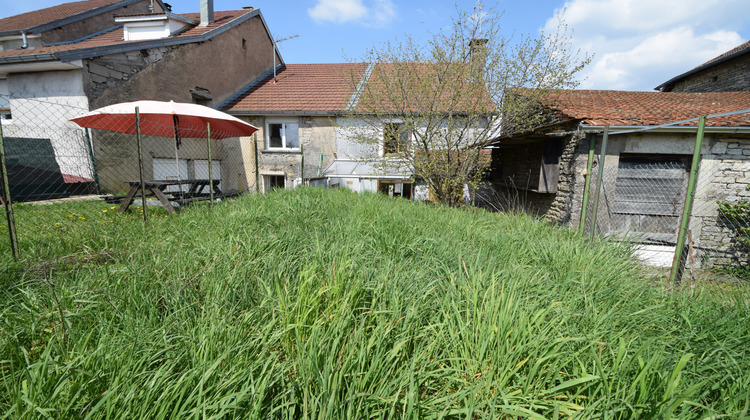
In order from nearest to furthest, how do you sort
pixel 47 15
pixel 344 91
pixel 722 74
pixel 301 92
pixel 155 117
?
pixel 155 117, pixel 722 74, pixel 344 91, pixel 301 92, pixel 47 15

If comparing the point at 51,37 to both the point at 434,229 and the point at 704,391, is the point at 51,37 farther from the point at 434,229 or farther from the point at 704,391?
the point at 704,391

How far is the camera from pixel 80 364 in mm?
1185

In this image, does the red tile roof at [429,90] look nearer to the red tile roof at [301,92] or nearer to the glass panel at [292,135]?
the red tile roof at [301,92]

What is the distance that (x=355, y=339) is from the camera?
144cm

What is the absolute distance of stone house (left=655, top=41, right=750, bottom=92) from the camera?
35.9 ft

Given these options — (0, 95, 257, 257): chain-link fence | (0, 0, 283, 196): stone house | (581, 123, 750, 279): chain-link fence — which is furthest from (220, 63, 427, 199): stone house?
(581, 123, 750, 279): chain-link fence

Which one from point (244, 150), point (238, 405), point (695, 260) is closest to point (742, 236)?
point (695, 260)

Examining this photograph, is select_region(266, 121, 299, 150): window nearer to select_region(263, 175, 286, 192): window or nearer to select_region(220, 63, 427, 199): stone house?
select_region(220, 63, 427, 199): stone house

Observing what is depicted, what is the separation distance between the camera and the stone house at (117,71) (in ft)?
29.3

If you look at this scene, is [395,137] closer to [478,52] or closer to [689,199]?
[478,52]

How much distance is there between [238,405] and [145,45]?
42.5ft

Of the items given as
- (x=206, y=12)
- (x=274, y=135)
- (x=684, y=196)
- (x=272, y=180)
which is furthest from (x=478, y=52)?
(x=206, y=12)

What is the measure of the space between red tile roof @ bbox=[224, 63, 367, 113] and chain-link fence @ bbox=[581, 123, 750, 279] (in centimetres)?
899

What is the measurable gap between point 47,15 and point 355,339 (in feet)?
71.7
